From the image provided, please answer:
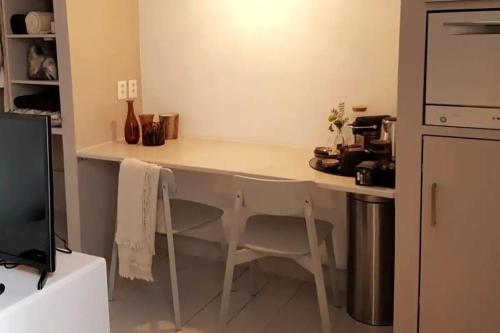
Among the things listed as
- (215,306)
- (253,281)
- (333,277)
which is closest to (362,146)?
(333,277)

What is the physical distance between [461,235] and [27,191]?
162 cm

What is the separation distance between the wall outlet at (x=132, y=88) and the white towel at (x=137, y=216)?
0.84 m

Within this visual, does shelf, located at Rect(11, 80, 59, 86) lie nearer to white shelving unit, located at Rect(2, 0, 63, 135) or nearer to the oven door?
white shelving unit, located at Rect(2, 0, 63, 135)

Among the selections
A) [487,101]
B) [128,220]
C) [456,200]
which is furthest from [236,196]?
[487,101]

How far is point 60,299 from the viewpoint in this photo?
1702 mm

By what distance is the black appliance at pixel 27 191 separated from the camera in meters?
1.62

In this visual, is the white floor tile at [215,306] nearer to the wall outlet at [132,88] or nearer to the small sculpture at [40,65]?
the wall outlet at [132,88]

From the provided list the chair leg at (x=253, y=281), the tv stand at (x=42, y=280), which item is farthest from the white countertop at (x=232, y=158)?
the tv stand at (x=42, y=280)

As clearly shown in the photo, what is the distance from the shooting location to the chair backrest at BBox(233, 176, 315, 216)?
2.57 meters

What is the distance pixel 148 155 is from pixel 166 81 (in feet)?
2.19

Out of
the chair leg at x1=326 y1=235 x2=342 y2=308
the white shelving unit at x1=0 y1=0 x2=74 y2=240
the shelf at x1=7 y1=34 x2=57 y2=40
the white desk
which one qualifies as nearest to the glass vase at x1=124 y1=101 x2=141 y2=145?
the white shelving unit at x1=0 y1=0 x2=74 y2=240

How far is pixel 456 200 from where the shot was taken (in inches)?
93.5

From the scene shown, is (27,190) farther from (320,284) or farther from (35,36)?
(35,36)

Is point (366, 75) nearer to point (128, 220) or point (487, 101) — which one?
point (487, 101)
